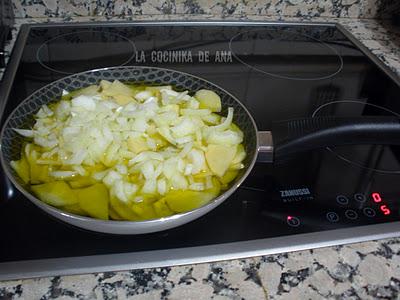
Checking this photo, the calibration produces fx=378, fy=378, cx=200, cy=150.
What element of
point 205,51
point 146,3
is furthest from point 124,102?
point 146,3

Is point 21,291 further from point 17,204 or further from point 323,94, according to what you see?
point 323,94

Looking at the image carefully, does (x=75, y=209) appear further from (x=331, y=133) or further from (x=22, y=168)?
(x=331, y=133)

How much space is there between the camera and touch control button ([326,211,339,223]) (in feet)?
1.69

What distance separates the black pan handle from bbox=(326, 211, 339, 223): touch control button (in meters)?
0.10

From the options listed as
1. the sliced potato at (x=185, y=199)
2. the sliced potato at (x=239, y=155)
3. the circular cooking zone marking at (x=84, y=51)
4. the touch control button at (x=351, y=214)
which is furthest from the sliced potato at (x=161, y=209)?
the circular cooking zone marking at (x=84, y=51)

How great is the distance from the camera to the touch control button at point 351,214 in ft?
1.71

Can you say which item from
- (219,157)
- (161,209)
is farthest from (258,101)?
(161,209)

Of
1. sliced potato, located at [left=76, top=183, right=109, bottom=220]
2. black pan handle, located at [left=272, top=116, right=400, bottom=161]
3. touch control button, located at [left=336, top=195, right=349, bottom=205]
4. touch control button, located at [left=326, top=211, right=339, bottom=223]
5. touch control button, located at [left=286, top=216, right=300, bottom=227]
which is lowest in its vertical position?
touch control button, located at [left=286, top=216, right=300, bottom=227]

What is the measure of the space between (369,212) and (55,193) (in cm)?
43

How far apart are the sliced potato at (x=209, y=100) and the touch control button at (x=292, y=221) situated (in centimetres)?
23

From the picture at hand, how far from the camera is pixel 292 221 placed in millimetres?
511

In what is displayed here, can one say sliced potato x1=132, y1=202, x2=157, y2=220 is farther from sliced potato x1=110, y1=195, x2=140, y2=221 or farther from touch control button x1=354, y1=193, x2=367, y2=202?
touch control button x1=354, y1=193, x2=367, y2=202

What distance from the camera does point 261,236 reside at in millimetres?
490

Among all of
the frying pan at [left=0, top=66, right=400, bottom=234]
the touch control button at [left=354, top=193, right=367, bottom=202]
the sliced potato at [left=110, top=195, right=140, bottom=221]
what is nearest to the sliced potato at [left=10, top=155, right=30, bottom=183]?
the frying pan at [left=0, top=66, right=400, bottom=234]
